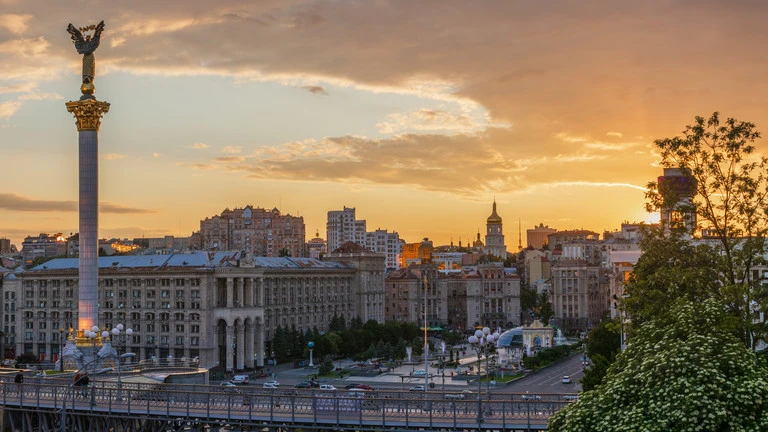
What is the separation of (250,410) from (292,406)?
6.50 feet

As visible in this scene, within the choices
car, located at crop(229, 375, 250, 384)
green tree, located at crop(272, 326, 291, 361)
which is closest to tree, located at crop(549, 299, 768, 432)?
car, located at crop(229, 375, 250, 384)

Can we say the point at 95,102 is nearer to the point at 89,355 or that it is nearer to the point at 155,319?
the point at 89,355

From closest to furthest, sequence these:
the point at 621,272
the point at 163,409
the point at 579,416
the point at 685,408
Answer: the point at 685,408, the point at 579,416, the point at 163,409, the point at 621,272

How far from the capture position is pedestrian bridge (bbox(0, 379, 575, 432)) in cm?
3759

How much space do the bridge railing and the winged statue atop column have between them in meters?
29.3

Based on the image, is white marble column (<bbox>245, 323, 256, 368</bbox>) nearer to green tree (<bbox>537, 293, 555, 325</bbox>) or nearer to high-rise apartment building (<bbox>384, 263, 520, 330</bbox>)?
high-rise apartment building (<bbox>384, 263, 520, 330</bbox>)

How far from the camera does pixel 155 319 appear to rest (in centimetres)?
11294

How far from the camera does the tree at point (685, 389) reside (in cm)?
2541

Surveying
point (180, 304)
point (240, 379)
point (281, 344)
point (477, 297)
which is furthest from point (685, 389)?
point (477, 297)

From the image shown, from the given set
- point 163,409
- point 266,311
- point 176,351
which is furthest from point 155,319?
point 163,409

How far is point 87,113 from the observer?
6975cm

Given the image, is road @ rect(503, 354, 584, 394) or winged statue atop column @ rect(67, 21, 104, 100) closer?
winged statue atop column @ rect(67, 21, 104, 100)

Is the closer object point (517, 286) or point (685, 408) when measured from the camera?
point (685, 408)

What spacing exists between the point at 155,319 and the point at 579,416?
90466 millimetres
